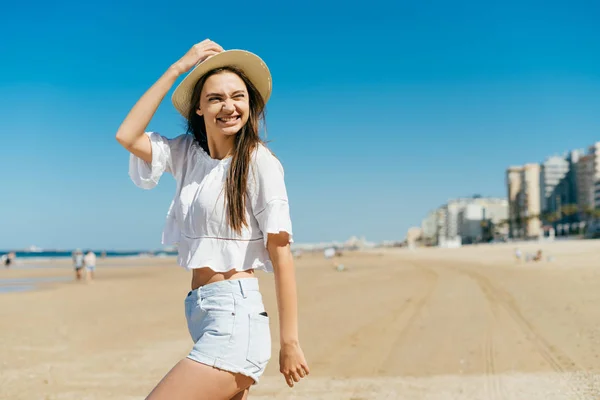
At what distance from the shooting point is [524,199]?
147625mm

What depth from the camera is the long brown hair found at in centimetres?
212

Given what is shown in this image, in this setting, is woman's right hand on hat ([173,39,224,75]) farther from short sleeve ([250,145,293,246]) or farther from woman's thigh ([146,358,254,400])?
A: woman's thigh ([146,358,254,400])

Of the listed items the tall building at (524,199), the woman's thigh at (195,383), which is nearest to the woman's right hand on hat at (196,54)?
the woman's thigh at (195,383)

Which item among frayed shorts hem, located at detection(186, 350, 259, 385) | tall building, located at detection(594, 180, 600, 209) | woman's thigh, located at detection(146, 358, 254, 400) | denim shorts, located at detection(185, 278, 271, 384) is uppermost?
tall building, located at detection(594, 180, 600, 209)

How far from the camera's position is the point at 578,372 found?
6.52 metres

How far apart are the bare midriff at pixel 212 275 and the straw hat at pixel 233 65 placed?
0.75 metres

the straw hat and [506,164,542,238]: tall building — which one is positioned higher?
[506,164,542,238]: tall building

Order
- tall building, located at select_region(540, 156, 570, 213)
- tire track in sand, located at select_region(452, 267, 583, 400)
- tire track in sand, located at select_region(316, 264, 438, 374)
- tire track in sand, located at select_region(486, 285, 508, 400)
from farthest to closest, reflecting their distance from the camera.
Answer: tall building, located at select_region(540, 156, 570, 213)
tire track in sand, located at select_region(316, 264, 438, 374)
tire track in sand, located at select_region(452, 267, 583, 400)
tire track in sand, located at select_region(486, 285, 508, 400)

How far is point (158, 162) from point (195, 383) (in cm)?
89

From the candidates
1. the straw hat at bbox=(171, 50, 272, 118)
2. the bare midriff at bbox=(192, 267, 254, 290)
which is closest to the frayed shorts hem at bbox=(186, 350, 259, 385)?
the bare midriff at bbox=(192, 267, 254, 290)

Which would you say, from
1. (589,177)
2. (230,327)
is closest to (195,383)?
(230,327)

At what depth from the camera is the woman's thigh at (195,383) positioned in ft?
6.30

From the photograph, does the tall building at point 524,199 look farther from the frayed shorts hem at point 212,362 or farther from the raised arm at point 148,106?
the frayed shorts hem at point 212,362

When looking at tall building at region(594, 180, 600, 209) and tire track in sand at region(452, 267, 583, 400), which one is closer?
tire track in sand at region(452, 267, 583, 400)
